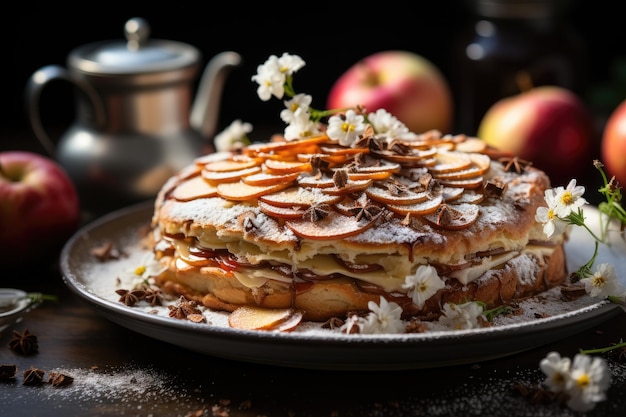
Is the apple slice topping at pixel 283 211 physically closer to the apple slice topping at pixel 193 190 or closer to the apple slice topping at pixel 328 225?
the apple slice topping at pixel 328 225

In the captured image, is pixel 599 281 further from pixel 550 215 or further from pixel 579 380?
pixel 579 380

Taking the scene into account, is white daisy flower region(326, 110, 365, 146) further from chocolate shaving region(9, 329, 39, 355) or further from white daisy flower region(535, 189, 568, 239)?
chocolate shaving region(9, 329, 39, 355)

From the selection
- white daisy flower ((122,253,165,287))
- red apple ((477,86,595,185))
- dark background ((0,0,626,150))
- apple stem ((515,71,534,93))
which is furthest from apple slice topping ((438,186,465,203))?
dark background ((0,0,626,150))

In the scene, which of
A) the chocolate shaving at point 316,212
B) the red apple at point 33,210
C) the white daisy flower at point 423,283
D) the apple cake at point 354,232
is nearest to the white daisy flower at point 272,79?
the apple cake at point 354,232

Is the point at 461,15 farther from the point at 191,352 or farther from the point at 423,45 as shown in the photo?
the point at 191,352

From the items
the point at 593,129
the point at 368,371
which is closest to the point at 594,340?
the point at 368,371
